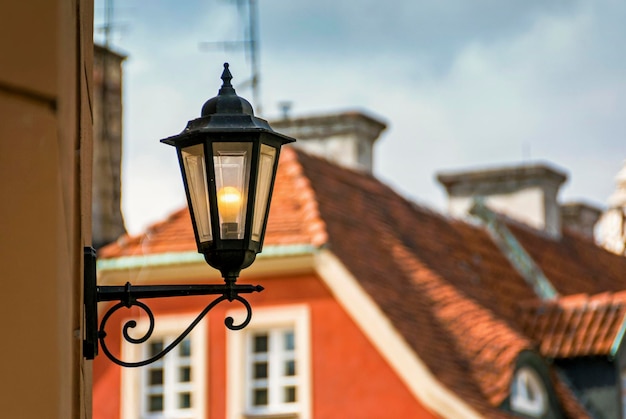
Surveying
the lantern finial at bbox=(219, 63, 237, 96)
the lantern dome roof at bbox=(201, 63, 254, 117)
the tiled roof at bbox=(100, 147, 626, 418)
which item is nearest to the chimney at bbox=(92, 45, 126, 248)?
the tiled roof at bbox=(100, 147, 626, 418)

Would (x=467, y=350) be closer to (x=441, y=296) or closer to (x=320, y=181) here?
(x=441, y=296)

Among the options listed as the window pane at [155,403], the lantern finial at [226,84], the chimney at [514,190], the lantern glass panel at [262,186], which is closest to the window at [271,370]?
the window pane at [155,403]

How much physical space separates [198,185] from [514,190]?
22.9 meters

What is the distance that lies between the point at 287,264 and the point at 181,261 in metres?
1.13

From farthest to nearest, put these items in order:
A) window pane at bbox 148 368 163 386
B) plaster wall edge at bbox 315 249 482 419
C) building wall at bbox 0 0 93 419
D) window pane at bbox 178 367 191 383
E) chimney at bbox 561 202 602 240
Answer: chimney at bbox 561 202 602 240 < window pane at bbox 148 368 163 386 < window pane at bbox 178 367 191 383 < plaster wall edge at bbox 315 249 482 419 < building wall at bbox 0 0 93 419

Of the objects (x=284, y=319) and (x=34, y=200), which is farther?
(x=284, y=319)

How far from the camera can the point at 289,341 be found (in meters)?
18.7

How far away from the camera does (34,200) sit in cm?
446

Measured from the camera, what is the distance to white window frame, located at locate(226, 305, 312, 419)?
18.4m

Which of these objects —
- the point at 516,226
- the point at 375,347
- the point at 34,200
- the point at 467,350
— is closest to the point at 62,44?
the point at 34,200

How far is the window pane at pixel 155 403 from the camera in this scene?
61.9 ft

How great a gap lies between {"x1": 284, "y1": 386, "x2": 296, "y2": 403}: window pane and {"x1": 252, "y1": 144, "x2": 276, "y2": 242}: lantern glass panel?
39.0 ft

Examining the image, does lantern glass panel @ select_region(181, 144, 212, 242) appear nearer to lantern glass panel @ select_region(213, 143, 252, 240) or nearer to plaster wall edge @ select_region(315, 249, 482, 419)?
lantern glass panel @ select_region(213, 143, 252, 240)

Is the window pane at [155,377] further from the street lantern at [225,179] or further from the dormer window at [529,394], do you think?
the street lantern at [225,179]
